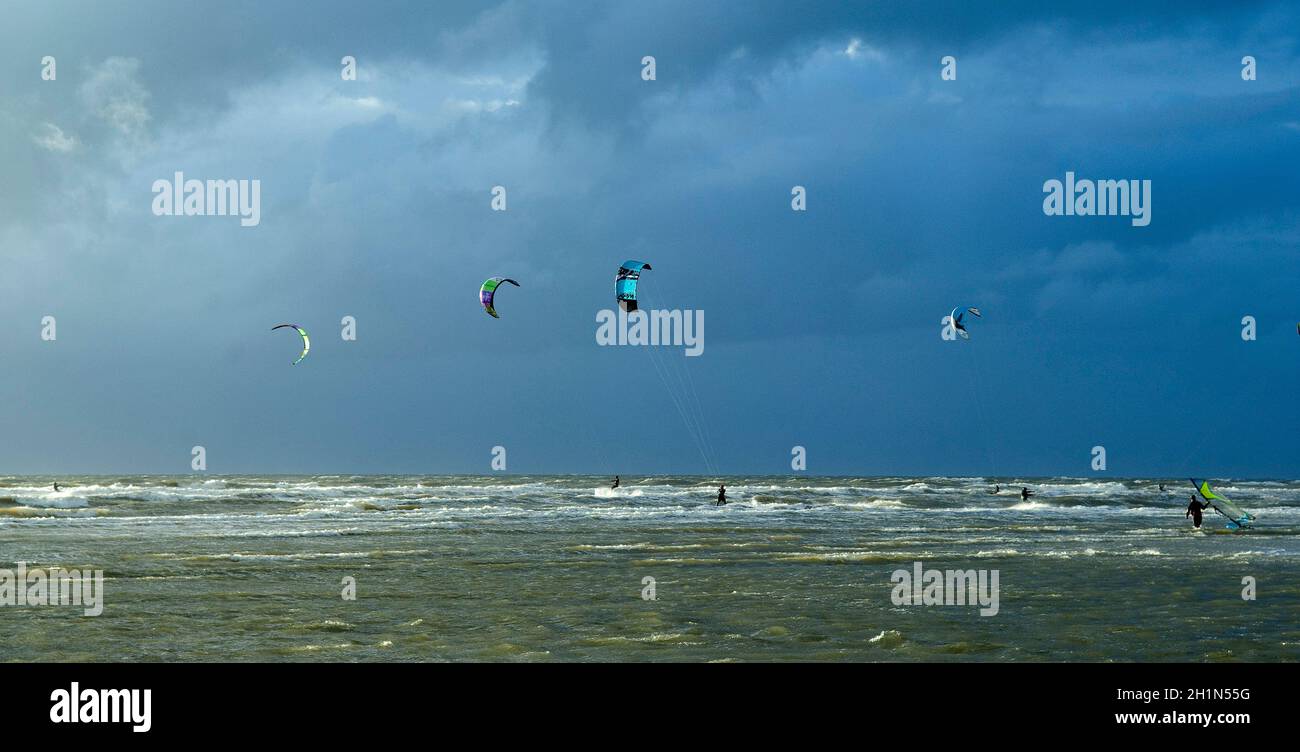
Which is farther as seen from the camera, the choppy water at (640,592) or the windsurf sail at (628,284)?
the windsurf sail at (628,284)

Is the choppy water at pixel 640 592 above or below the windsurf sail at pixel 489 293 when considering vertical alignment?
below

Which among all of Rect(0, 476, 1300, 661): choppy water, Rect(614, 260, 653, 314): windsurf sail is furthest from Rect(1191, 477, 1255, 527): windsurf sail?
Rect(614, 260, 653, 314): windsurf sail

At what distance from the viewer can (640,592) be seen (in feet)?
53.5

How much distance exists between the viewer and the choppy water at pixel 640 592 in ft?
38.8

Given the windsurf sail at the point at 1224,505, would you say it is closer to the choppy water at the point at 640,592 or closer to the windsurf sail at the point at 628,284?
the choppy water at the point at 640,592

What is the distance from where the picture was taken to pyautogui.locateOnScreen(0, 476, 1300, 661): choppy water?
11.8 m

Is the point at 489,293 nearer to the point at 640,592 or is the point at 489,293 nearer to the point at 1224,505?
the point at 640,592

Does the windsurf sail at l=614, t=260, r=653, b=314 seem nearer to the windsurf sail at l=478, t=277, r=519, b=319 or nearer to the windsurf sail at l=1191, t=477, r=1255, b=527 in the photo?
the windsurf sail at l=478, t=277, r=519, b=319

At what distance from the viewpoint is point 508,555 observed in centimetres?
2262

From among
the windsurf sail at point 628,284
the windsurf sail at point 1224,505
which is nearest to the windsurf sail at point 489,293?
the windsurf sail at point 628,284

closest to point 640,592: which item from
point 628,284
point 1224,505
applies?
point 628,284
